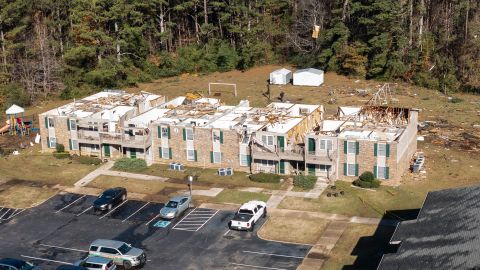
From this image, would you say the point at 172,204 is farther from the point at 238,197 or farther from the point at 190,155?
the point at 190,155

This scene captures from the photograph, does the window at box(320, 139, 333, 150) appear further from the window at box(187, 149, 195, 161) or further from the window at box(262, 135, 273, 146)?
the window at box(187, 149, 195, 161)

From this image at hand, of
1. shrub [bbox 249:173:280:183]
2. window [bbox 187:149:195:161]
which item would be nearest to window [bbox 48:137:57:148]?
window [bbox 187:149:195:161]

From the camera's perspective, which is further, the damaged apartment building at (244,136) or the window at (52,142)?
the window at (52,142)

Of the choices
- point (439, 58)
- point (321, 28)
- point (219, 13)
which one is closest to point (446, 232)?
point (439, 58)

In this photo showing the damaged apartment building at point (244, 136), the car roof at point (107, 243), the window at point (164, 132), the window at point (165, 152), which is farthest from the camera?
the window at point (165, 152)

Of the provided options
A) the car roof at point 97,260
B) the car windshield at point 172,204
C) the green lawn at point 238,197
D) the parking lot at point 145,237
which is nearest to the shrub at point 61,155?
the parking lot at point 145,237

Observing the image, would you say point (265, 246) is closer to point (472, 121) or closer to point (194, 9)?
point (472, 121)

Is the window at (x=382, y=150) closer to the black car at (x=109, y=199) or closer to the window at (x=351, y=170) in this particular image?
the window at (x=351, y=170)
